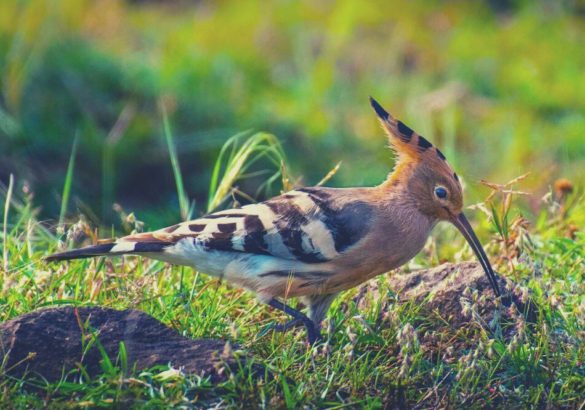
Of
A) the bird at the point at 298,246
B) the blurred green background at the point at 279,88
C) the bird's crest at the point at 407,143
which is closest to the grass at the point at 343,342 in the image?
the bird at the point at 298,246

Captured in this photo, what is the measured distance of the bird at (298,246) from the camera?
3.63 metres

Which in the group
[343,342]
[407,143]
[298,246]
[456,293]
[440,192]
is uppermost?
[407,143]

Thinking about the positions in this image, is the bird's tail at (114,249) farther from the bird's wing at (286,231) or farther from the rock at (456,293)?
the rock at (456,293)

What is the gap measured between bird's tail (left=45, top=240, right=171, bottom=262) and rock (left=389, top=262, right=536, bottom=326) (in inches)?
33.0

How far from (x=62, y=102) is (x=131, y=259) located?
316cm

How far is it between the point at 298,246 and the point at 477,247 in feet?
2.12

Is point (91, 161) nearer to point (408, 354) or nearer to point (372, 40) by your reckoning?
point (372, 40)

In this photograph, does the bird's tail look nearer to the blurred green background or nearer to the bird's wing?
the bird's wing

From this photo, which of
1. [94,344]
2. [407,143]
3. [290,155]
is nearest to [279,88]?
[290,155]

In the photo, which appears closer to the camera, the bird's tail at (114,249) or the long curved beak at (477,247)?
the bird's tail at (114,249)

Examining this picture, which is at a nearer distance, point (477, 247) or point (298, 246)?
point (298, 246)

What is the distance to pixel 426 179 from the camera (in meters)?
Result: 3.93

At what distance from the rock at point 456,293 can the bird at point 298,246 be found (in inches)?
2.1

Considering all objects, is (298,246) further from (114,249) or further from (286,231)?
(114,249)
